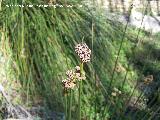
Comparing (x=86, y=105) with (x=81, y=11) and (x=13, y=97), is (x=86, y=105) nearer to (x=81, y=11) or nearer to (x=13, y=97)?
(x=13, y=97)

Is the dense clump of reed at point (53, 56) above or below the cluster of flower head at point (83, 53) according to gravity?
below

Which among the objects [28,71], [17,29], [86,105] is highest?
[17,29]

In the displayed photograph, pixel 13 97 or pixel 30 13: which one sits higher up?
pixel 30 13

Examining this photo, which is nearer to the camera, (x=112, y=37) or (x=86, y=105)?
(x=86, y=105)

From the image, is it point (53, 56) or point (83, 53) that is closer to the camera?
point (83, 53)

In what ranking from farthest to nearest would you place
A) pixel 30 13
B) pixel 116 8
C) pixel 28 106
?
pixel 116 8 → pixel 30 13 → pixel 28 106

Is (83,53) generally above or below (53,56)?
above

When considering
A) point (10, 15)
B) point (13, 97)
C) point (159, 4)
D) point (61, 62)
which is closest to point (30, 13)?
point (10, 15)

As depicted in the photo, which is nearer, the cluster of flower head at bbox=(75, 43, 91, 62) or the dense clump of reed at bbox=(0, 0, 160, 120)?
the cluster of flower head at bbox=(75, 43, 91, 62)

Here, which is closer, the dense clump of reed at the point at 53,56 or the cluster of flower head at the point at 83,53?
the cluster of flower head at the point at 83,53

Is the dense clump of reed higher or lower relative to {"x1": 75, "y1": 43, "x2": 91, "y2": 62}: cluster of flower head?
lower

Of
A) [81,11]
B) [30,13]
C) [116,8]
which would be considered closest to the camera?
[30,13]
